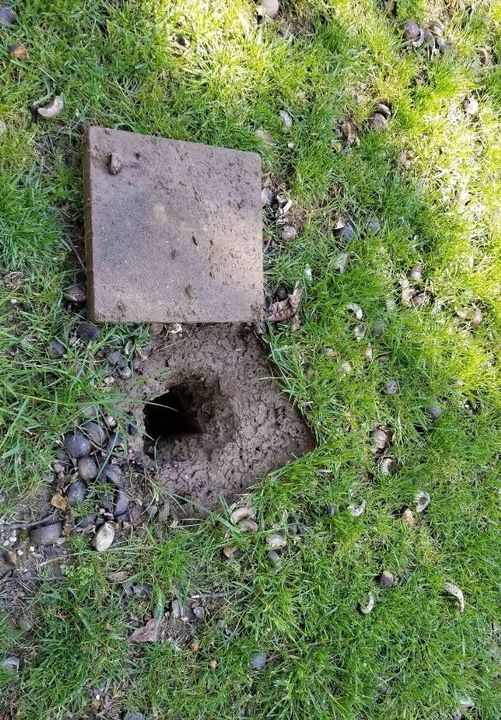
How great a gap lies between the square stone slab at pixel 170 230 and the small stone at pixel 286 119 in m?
0.25

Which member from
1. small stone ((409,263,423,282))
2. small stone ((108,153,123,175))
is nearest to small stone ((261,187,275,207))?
small stone ((108,153,123,175))

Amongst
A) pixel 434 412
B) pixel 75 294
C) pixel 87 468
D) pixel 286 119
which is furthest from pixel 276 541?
pixel 286 119

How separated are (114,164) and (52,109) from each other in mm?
273

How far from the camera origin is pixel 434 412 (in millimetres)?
2602

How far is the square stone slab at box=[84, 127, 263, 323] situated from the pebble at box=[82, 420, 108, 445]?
0.34 m

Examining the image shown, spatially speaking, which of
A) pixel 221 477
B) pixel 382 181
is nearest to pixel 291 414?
pixel 221 477

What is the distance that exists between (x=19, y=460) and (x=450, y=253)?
1884 millimetres

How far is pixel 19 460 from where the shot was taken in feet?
6.28

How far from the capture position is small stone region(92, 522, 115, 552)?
2009 mm

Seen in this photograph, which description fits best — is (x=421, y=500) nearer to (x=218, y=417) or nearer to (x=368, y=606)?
(x=368, y=606)

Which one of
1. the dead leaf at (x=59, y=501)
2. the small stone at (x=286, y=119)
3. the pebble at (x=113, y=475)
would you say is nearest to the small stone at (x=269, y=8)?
the small stone at (x=286, y=119)

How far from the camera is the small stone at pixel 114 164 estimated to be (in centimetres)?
196

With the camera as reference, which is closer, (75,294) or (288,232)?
(75,294)

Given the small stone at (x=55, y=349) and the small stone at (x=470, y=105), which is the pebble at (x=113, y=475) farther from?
the small stone at (x=470, y=105)
